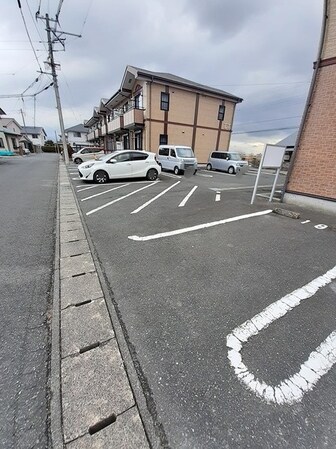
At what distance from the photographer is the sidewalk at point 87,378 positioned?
48.6 inches

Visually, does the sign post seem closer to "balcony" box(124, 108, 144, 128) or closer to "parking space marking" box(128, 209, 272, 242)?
"parking space marking" box(128, 209, 272, 242)

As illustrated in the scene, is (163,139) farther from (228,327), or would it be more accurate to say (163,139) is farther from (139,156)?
(228,327)

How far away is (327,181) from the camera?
19.1 feet

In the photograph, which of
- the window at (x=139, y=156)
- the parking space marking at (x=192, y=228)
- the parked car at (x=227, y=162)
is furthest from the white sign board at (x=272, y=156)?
the parked car at (x=227, y=162)

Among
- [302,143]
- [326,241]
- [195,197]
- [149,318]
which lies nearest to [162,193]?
[195,197]


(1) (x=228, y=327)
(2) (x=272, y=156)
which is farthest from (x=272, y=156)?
(1) (x=228, y=327)

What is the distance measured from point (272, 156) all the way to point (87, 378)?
6.81m

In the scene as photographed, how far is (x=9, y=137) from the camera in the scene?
119 feet

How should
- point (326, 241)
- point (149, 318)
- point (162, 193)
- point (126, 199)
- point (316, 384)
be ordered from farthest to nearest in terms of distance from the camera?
point (162, 193), point (126, 199), point (326, 241), point (149, 318), point (316, 384)

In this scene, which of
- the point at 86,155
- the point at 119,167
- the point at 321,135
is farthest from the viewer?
the point at 86,155

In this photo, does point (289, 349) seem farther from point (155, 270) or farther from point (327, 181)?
point (327, 181)

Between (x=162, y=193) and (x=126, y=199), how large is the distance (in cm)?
162

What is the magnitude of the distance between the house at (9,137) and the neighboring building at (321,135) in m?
35.7

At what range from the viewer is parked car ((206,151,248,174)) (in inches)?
651
